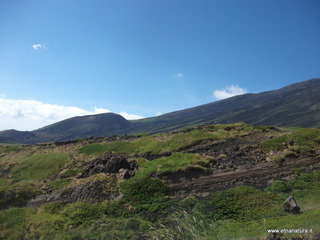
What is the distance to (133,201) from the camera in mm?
20750

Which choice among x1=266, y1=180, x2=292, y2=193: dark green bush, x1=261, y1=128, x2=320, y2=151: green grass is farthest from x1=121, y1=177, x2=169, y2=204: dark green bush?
x1=261, y1=128, x2=320, y2=151: green grass

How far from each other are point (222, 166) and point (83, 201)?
17.2m

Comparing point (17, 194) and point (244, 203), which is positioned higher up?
point (17, 194)

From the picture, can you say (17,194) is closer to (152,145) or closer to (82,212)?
(82,212)

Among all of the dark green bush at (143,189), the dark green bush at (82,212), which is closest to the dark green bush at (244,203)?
the dark green bush at (143,189)

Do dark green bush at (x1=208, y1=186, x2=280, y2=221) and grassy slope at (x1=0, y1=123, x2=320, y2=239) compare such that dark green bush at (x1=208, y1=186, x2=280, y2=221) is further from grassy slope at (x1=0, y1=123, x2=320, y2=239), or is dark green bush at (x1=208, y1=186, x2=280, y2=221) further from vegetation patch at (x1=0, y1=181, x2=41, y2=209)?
vegetation patch at (x1=0, y1=181, x2=41, y2=209)

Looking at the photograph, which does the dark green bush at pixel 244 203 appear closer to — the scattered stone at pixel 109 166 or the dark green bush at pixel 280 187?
the dark green bush at pixel 280 187

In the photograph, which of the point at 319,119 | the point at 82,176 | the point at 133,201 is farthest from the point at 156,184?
the point at 319,119

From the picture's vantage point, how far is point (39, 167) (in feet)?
123

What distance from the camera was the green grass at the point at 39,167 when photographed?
113 ft

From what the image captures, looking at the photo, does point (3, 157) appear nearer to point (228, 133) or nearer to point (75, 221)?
point (75, 221)

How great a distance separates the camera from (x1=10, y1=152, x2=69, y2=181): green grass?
34531mm

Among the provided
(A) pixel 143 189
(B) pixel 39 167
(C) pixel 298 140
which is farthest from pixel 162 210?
(B) pixel 39 167

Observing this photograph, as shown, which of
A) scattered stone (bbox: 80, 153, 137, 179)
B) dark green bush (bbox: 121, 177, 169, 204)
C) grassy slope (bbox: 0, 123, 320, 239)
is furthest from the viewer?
scattered stone (bbox: 80, 153, 137, 179)
